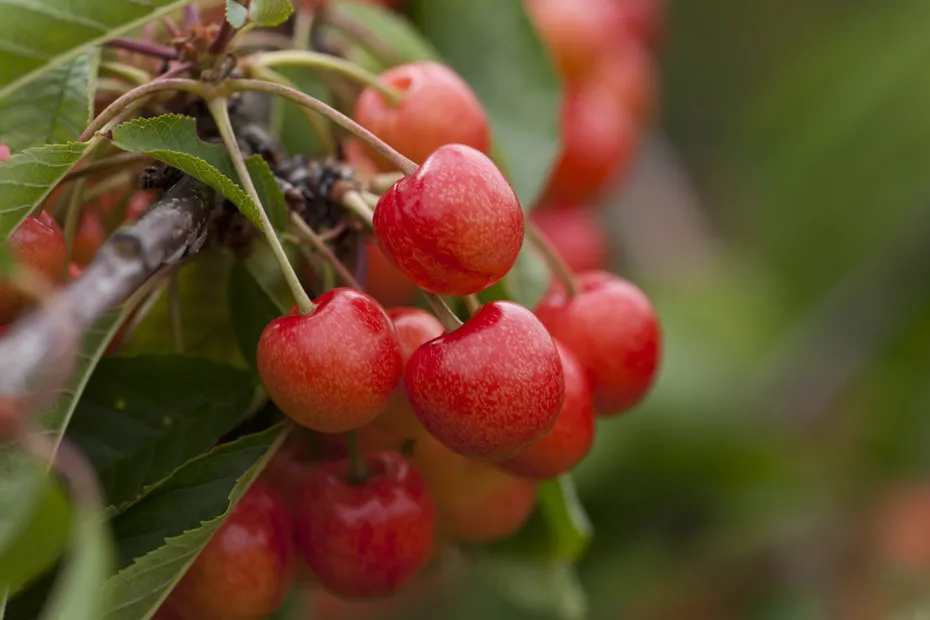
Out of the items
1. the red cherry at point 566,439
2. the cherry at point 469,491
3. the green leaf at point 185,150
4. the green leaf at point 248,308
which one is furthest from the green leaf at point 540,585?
the green leaf at point 185,150

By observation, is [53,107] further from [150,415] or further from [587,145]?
[587,145]

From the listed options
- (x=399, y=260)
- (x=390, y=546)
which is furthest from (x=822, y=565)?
(x=399, y=260)

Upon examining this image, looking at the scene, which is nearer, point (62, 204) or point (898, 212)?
point (62, 204)

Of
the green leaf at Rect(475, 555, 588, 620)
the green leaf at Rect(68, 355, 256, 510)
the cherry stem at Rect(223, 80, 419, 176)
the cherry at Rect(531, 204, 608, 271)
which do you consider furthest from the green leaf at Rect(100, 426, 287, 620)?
the cherry at Rect(531, 204, 608, 271)

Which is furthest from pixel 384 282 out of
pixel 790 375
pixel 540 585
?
pixel 790 375

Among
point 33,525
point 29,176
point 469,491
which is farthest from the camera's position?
point 469,491

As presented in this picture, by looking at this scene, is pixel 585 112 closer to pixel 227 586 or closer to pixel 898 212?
pixel 227 586

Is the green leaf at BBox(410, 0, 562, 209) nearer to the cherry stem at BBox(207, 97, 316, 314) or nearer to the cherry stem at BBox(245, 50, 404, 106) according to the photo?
Answer: the cherry stem at BBox(245, 50, 404, 106)
